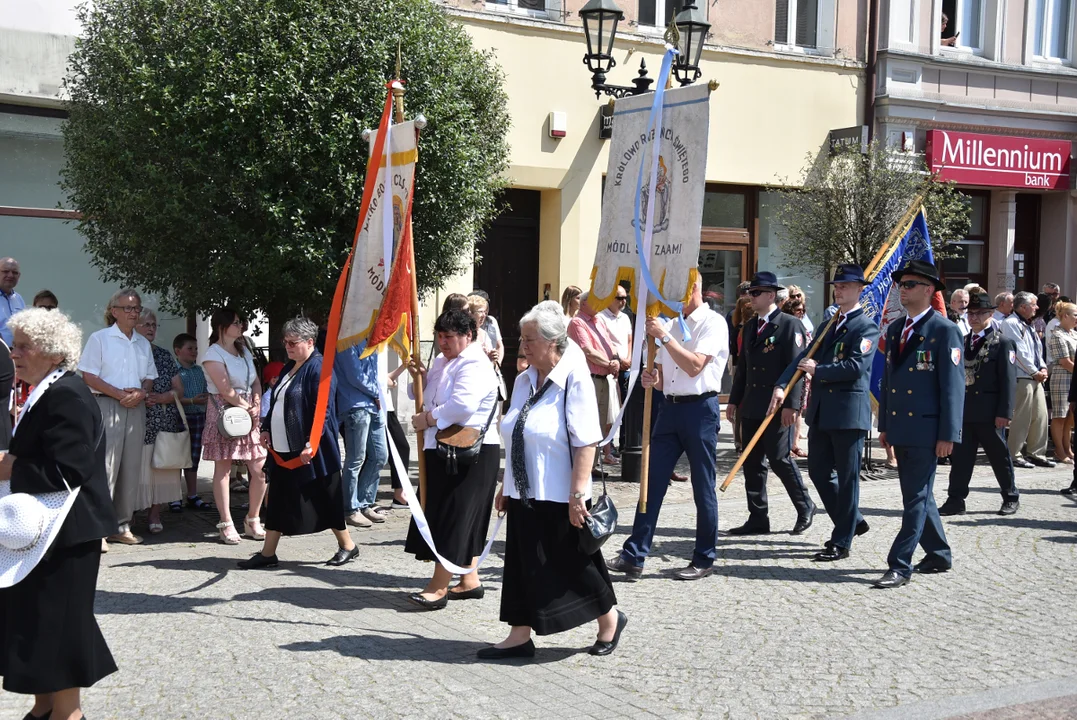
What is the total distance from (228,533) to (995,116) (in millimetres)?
14794

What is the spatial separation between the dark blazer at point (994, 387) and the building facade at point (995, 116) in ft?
25.0

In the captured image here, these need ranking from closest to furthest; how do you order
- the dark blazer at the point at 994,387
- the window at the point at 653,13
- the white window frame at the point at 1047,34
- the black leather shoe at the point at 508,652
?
the black leather shoe at the point at 508,652 < the dark blazer at the point at 994,387 < the window at the point at 653,13 < the white window frame at the point at 1047,34

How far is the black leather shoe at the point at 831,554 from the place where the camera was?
8.12 meters

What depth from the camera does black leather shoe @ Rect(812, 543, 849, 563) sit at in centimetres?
812

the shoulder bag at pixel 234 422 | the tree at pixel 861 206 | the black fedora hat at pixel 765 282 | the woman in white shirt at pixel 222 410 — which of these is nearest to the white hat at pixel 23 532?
the shoulder bag at pixel 234 422

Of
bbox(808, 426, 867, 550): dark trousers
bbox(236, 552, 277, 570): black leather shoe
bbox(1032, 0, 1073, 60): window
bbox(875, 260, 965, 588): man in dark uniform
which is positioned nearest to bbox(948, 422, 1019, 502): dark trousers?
bbox(808, 426, 867, 550): dark trousers

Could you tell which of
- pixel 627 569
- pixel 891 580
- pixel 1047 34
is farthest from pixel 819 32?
pixel 627 569

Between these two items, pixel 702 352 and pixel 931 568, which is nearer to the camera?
pixel 702 352

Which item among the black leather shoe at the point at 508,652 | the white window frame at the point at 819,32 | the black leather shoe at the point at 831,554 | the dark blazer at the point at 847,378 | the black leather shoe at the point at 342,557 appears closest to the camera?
the black leather shoe at the point at 508,652

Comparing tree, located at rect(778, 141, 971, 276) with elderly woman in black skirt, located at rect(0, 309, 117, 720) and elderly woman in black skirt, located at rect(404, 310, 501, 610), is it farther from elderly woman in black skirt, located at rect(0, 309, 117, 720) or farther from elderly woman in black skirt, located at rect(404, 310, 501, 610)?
elderly woman in black skirt, located at rect(0, 309, 117, 720)

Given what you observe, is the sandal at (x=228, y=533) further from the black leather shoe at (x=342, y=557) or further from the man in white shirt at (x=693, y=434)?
the man in white shirt at (x=693, y=434)

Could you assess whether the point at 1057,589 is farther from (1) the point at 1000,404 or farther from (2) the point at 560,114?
(2) the point at 560,114

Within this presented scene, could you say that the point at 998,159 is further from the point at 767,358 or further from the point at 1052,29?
the point at 767,358

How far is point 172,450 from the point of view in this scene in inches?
348
